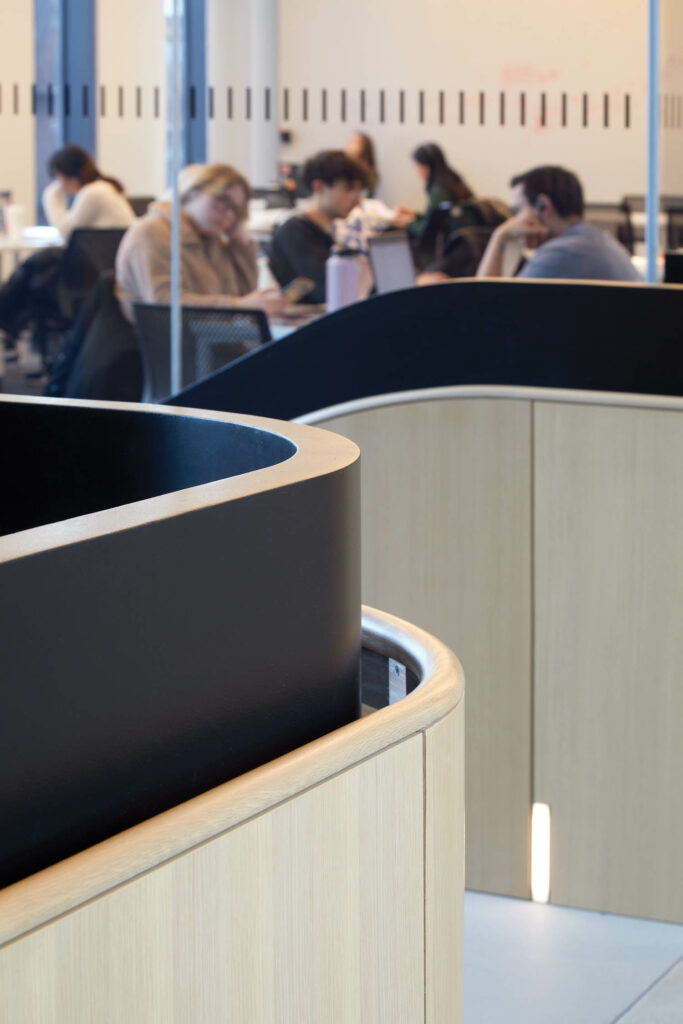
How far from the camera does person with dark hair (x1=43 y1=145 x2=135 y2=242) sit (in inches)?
190

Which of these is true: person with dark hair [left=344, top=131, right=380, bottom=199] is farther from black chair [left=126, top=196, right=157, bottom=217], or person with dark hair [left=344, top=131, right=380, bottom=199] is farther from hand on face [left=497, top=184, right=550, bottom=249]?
black chair [left=126, top=196, right=157, bottom=217]

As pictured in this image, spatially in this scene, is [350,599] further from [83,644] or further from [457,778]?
[83,644]

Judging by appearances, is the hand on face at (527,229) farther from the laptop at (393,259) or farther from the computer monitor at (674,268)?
the computer monitor at (674,268)

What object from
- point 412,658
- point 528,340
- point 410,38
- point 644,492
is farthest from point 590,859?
point 410,38

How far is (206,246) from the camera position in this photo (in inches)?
184

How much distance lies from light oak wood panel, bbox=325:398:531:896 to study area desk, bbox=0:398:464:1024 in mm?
1314

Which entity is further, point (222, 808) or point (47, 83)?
point (47, 83)

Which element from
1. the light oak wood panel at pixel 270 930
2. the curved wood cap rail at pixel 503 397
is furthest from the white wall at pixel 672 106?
the light oak wood panel at pixel 270 930

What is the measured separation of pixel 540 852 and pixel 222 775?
175cm

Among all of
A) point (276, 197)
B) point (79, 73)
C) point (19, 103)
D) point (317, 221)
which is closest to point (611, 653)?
point (317, 221)

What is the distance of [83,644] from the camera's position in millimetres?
908

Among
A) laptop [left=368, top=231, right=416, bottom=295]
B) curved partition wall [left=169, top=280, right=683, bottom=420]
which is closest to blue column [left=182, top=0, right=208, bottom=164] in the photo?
laptop [left=368, top=231, right=416, bottom=295]

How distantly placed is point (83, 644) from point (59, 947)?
7.5 inches

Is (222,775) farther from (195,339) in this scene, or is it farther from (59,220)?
(59,220)
